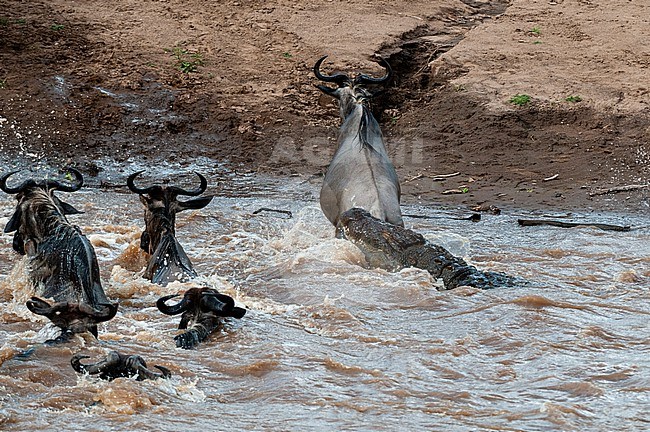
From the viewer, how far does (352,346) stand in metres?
5.61

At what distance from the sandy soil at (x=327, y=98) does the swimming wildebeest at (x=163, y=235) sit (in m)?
4.63

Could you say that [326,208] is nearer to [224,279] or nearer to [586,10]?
[224,279]

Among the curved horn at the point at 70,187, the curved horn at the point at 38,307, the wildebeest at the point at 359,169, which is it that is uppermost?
the curved horn at the point at 38,307

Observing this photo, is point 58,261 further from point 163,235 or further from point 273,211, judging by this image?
point 273,211

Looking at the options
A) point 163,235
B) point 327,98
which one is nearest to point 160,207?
point 163,235

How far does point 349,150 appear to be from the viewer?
10000 mm

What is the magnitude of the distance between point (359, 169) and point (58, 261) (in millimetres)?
3965

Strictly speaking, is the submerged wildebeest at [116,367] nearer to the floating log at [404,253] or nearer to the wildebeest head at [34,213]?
the wildebeest head at [34,213]

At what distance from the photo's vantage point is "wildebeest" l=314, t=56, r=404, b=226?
9109mm

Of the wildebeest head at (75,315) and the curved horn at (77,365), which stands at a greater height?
the curved horn at (77,365)

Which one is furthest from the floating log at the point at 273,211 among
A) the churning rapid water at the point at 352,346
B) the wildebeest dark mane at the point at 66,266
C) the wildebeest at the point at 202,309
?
the wildebeest at the point at 202,309

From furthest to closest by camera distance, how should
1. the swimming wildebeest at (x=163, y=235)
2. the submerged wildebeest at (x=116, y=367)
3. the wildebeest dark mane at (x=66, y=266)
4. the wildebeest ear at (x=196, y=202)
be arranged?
the wildebeest ear at (x=196, y=202) < the swimming wildebeest at (x=163, y=235) < the wildebeest dark mane at (x=66, y=266) < the submerged wildebeest at (x=116, y=367)

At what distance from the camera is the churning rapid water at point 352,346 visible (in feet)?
14.2

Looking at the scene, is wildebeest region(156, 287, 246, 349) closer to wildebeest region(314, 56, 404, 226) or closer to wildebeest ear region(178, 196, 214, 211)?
wildebeest ear region(178, 196, 214, 211)
